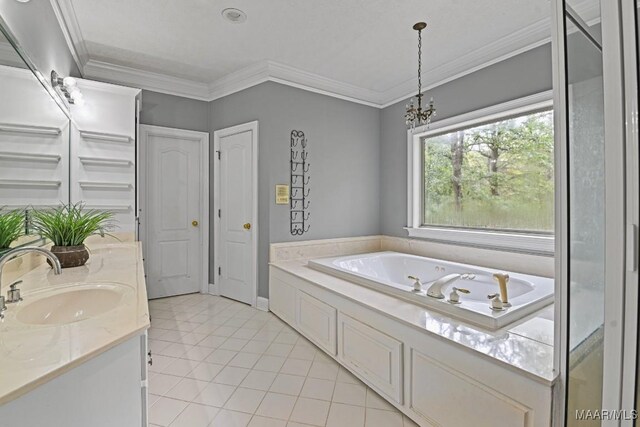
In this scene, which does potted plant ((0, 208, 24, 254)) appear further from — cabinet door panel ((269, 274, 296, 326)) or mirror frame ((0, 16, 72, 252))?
cabinet door panel ((269, 274, 296, 326))

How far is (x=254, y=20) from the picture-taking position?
247cm

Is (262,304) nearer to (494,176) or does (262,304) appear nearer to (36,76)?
(36,76)

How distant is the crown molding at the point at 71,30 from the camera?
227 centimetres

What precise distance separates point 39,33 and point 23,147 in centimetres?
80

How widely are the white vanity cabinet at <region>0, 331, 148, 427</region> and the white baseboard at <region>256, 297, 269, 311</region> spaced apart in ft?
7.33

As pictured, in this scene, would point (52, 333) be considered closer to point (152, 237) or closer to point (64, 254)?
point (64, 254)

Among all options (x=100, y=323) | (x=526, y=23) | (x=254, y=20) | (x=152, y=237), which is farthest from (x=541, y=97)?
(x=152, y=237)

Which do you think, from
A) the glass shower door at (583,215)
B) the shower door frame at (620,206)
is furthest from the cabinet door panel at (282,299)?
the shower door frame at (620,206)

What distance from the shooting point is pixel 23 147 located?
165 cm

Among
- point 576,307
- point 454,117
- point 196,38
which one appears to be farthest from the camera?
point 454,117

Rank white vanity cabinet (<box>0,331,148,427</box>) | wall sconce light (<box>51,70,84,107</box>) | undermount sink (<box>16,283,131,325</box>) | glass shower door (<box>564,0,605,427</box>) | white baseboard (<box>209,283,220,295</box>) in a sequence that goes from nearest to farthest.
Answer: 1. white vanity cabinet (<box>0,331,148,427</box>)
2. glass shower door (<box>564,0,605,427</box>)
3. undermount sink (<box>16,283,131,325</box>)
4. wall sconce light (<box>51,70,84,107</box>)
5. white baseboard (<box>209,283,220,295</box>)

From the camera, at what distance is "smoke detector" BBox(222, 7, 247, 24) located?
92.5 inches

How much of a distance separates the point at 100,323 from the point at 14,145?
1204 millimetres

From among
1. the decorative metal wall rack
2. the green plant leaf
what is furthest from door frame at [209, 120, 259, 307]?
the green plant leaf
